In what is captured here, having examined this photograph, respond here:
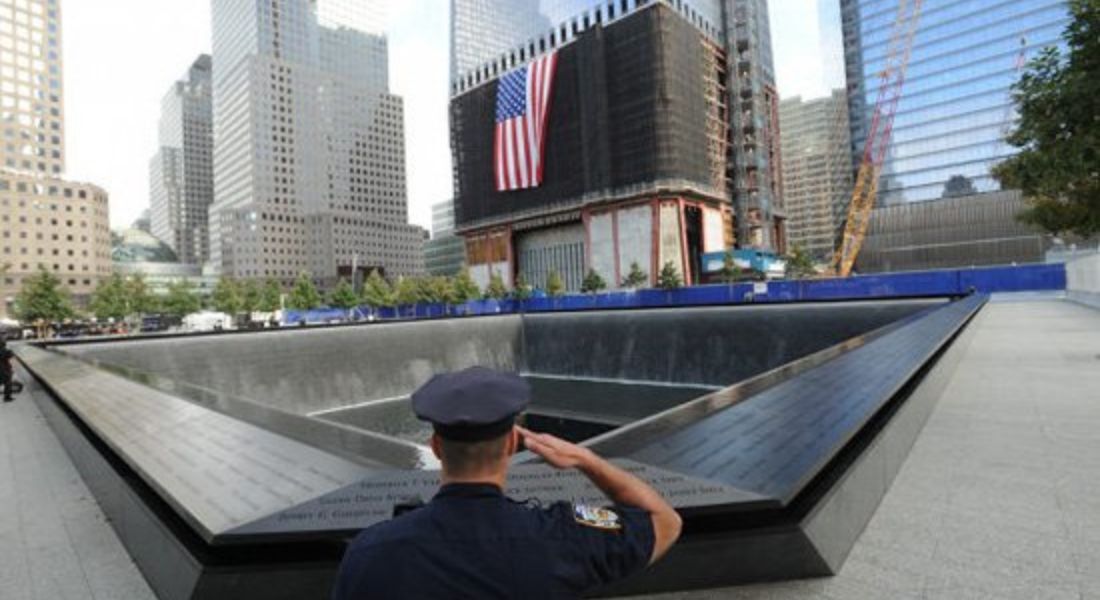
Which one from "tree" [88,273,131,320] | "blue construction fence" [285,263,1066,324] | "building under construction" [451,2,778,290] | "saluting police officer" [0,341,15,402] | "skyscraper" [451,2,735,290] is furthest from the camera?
"skyscraper" [451,2,735,290]

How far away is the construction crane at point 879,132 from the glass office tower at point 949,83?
3.99 ft

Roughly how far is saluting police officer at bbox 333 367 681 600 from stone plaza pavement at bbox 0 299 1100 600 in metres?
1.94

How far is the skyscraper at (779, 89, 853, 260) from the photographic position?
177 m

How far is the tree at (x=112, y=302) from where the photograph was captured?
237ft

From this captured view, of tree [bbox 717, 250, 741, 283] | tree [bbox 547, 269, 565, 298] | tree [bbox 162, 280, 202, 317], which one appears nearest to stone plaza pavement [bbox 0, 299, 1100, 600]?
tree [bbox 717, 250, 741, 283]

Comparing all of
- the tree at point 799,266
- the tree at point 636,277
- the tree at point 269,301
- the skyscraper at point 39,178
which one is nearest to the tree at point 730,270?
the tree at point 636,277

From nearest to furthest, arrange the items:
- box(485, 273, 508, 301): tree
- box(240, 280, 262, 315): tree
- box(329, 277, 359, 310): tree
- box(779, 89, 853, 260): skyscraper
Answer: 1. box(240, 280, 262, 315): tree
2. box(329, 277, 359, 310): tree
3. box(485, 273, 508, 301): tree
4. box(779, 89, 853, 260): skyscraper

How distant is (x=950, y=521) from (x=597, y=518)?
4001 mm

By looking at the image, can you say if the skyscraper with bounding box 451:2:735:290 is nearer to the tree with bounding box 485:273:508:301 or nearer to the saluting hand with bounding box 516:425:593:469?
the tree with bounding box 485:273:508:301

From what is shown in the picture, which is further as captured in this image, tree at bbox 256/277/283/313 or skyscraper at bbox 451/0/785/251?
skyscraper at bbox 451/0/785/251

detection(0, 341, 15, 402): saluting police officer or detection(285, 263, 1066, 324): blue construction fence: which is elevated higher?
detection(285, 263, 1066, 324): blue construction fence

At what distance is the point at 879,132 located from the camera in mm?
123062

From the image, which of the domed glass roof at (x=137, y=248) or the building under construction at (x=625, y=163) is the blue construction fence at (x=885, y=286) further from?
the domed glass roof at (x=137, y=248)

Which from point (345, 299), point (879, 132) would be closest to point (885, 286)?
point (345, 299)
